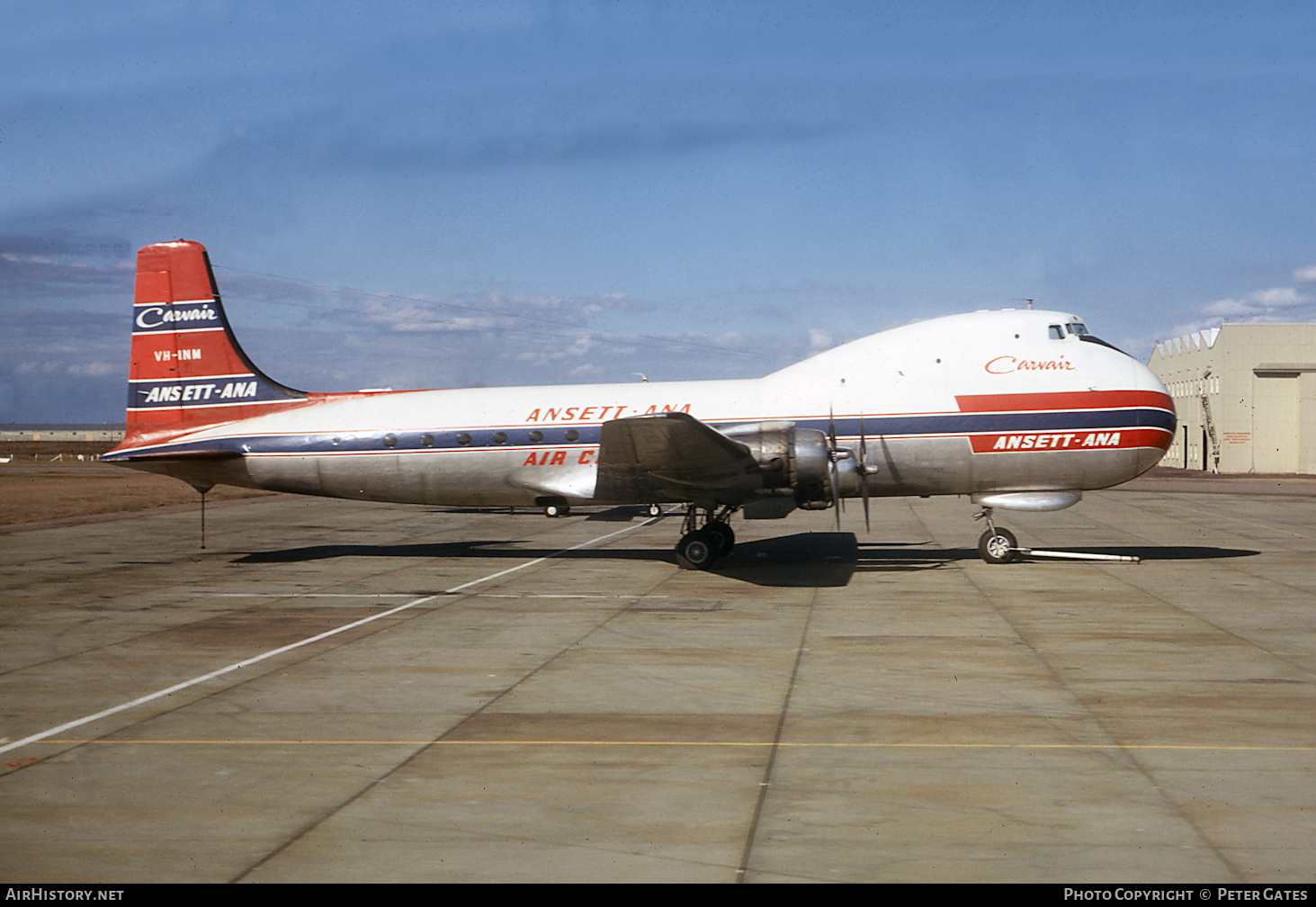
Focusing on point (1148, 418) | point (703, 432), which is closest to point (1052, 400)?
point (1148, 418)

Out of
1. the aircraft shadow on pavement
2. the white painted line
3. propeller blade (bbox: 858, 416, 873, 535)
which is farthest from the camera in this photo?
the aircraft shadow on pavement

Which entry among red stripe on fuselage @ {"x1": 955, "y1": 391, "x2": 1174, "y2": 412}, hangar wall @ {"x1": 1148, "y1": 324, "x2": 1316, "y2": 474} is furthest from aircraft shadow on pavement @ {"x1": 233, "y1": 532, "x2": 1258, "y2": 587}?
hangar wall @ {"x1": 1148, "y1": 324, "x2": 1316, "y2": 474}

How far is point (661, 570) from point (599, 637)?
7.93 meters

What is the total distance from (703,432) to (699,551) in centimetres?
396

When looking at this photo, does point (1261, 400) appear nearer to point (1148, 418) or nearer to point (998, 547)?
point (1148, 418)

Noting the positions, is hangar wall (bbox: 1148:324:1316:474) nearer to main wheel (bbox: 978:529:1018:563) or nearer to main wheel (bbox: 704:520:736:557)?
main wheel (bbox: 978:529:1018:563)

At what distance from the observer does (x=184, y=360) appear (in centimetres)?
2520

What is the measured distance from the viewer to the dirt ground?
138 ft

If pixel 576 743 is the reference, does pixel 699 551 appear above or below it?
above

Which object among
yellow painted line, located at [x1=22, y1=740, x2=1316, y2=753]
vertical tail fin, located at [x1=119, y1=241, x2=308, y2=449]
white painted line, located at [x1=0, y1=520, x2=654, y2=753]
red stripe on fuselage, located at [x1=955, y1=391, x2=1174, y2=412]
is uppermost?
vertical tail fin, located at [x1=119, y1=241, x2=308, y2=449]

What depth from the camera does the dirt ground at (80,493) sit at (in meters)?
41.9

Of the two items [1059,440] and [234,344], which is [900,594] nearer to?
[1059,440]

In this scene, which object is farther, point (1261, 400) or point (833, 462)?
point (1261, 400)

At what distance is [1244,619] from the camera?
51.9ft
